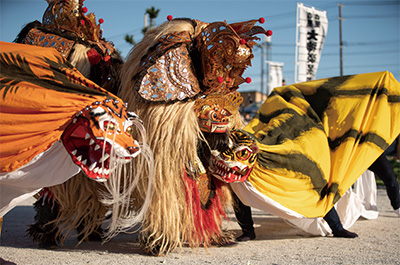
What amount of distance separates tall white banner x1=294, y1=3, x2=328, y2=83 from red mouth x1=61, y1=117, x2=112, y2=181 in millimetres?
8166

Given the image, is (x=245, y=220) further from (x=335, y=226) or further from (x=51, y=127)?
(x=51, y=127)

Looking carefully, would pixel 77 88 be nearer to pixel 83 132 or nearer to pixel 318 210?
pixel 83 132

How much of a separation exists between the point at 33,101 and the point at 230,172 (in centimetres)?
178

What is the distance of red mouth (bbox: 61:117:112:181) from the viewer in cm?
246

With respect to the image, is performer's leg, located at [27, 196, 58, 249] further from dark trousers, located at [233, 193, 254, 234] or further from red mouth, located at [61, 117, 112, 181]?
dark trousers, located at [233, 193, 254, 234]

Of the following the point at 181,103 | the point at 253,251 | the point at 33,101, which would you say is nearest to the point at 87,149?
the point at 33,101

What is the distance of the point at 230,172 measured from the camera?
3482 millimetres

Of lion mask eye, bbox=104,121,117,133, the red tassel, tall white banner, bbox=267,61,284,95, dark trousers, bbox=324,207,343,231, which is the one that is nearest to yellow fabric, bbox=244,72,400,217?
dark trousers, bbox=324,207,343,231

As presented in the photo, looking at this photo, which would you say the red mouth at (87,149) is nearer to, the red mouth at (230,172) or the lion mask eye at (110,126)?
the lion mask eye at (110,126)

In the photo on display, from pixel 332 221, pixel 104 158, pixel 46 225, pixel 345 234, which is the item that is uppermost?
pixel 104 158

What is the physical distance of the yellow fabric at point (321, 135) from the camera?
12.3ft

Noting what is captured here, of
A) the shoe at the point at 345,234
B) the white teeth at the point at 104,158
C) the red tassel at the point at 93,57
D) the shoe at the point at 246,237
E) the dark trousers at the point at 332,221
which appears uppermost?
the red tassel at the point at 93,57

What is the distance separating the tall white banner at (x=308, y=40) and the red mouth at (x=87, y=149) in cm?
817

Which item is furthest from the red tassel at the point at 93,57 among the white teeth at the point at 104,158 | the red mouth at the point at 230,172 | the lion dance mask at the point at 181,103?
the red mouth at the point at 230,172
